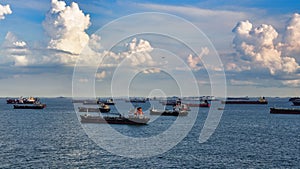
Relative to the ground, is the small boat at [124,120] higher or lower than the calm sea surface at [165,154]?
A: higher

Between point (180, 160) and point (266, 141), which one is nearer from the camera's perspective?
point (180, 160)

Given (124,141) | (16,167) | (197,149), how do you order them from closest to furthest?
(16,167), (197,149), (124,141)

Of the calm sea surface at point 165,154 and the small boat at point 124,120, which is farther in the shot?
the small boat at point 124,120

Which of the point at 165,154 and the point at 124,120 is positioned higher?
the point at 124,120

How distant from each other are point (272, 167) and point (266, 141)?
30439mm

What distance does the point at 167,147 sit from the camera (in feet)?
254

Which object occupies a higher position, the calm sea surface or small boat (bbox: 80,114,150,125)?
small boat (bbox: 80,114,150,125)

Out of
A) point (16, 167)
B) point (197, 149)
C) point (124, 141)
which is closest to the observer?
point (16, 167)

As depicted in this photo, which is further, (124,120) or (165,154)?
(124,120)

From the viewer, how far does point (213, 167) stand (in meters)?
58.7

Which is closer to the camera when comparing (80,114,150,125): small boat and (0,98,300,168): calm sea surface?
(0,98,300,168): calm sea surface

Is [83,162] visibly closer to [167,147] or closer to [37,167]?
[37,167]

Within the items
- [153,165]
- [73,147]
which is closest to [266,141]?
[153,165]

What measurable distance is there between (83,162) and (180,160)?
16561mm
